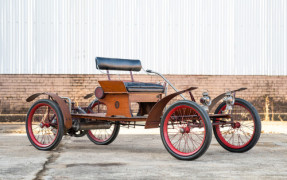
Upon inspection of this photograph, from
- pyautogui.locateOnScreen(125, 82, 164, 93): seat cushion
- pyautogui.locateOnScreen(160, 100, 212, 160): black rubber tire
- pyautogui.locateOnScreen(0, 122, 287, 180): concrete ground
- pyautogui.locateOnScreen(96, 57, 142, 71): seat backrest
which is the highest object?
pyautogui.locateOnScreen(96, 57, 142, 71): seat backrest

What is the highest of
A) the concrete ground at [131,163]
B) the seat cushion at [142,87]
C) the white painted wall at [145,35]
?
the white painted wall at [145,35]

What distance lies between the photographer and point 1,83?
1427 cm

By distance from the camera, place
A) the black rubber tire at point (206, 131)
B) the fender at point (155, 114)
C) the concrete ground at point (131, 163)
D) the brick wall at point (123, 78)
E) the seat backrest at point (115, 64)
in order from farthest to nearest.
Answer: the brick wall at point (123, 78) < the seat backrest at point (115, 64) < the fender at point (155, 114) < the black rubber tire at point (206, 131) < the concrete ground at point (131, 163)

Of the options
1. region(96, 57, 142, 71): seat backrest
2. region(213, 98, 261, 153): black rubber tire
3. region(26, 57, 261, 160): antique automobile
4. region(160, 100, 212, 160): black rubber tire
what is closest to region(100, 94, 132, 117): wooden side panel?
region(26, 57, 261, 160): antique automobile

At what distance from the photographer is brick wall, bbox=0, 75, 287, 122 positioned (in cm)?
1427

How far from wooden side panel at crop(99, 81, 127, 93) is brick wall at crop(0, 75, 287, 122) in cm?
741

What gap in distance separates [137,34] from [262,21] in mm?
4148

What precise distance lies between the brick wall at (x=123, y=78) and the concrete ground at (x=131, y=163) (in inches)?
261

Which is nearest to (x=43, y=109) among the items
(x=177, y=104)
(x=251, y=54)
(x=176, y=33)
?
(x=176, y=33)

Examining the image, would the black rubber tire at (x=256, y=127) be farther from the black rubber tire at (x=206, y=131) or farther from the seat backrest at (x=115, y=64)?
the seat backrest at (x=115, y=64)

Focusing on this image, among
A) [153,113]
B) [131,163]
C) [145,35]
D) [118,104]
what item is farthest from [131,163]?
[145,35]

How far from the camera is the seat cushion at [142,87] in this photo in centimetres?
675

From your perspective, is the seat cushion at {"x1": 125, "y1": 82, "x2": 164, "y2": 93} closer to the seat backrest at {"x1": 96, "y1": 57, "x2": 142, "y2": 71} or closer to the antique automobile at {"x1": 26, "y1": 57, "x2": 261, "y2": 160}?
the antique automobile at {"x1": 26, "y1": 57, "x2": 261, "y2": 160}

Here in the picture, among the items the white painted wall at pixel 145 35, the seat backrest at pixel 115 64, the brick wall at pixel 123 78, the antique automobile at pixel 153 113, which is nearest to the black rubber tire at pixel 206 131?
the antique automobile at pixel 153 113
